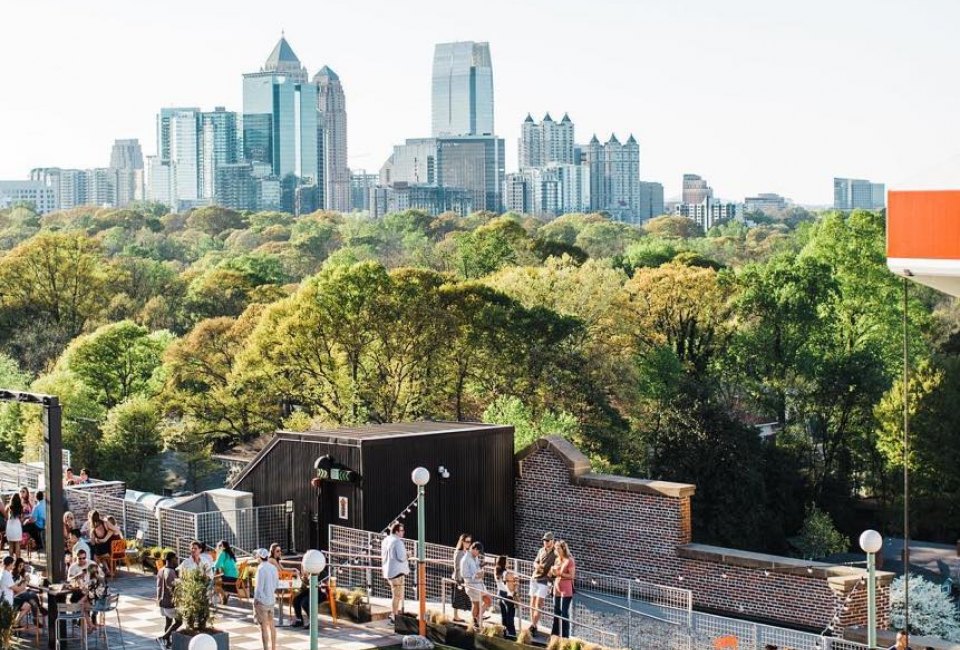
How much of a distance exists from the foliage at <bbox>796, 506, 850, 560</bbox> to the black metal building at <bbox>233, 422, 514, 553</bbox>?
18966mm

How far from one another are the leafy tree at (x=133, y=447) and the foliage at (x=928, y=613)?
24897 mm

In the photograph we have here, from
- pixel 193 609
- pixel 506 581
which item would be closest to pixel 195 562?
pixel 193 609

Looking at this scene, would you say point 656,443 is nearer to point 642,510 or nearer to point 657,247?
point 642,510

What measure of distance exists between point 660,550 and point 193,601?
913cm

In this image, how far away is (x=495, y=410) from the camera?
47.0 meters

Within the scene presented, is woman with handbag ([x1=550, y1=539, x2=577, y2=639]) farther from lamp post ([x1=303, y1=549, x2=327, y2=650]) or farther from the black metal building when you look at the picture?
the black metal building

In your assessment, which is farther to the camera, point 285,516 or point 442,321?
point 442,321

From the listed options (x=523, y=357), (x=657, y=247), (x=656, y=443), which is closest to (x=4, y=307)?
(x=523, y=357)

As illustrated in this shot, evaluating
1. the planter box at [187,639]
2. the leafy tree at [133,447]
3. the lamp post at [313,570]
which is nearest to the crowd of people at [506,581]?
the planter box at [187,639]

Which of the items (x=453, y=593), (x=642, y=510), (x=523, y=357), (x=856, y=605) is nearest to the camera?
(x=453, y=593)

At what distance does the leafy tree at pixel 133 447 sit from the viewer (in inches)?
1876

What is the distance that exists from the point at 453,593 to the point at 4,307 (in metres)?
48.3

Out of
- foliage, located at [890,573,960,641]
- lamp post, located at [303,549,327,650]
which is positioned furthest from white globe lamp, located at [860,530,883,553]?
foliage, located at [890,573,960,641]

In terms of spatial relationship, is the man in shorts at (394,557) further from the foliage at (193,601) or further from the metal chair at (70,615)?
the metal chair at (70,615)
